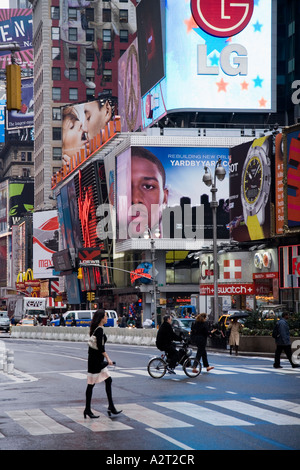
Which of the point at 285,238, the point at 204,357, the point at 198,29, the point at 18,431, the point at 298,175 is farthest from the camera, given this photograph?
the point at 198,29

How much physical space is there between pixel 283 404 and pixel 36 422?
5.37m

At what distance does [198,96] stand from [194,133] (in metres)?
5.20

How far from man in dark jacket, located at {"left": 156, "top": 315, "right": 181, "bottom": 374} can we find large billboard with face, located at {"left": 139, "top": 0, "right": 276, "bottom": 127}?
6647cm

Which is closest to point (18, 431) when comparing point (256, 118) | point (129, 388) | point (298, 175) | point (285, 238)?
point (129, 388)

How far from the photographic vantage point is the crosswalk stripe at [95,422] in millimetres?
15414

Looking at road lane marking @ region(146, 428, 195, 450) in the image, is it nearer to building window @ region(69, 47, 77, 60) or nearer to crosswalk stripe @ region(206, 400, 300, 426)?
crosswalk stripe @ region(206, 400, 300, 426)

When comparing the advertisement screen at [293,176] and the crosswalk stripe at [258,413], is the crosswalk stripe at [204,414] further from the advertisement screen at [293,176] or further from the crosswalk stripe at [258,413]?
the advertisement screen at [293,176]

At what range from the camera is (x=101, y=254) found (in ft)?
336

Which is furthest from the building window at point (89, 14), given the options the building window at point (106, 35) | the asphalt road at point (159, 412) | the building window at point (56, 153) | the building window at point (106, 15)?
the asphalt road at point (159, 412)

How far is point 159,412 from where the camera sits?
693 inches

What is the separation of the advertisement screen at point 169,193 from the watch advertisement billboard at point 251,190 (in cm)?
1435

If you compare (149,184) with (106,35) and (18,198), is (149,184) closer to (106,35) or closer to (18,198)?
(106,35)

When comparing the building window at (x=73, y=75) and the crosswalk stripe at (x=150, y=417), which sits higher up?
the building window at (x=73, y=75)
